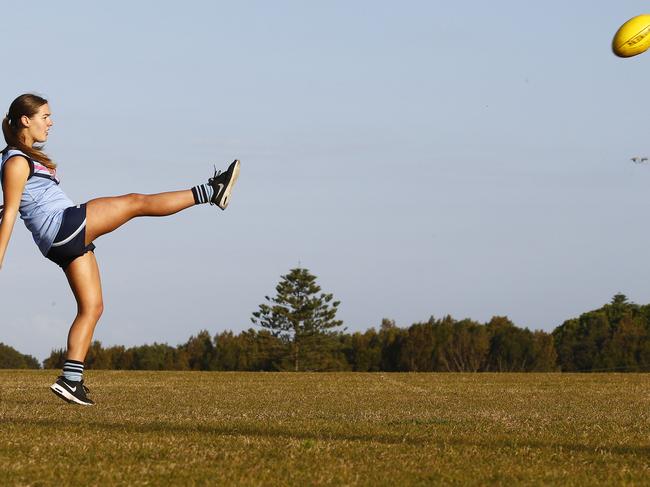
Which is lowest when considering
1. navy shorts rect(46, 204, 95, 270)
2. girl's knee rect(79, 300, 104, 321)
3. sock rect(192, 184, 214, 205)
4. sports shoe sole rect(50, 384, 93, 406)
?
sports shoe sole rect(50, 384, 93, 406)

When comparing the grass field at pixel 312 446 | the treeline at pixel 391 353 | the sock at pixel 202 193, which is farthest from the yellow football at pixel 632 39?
the treeline at pixel 391 353

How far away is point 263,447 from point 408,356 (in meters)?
54.3

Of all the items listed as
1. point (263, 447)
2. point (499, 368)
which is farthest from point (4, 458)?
point (499, 368)

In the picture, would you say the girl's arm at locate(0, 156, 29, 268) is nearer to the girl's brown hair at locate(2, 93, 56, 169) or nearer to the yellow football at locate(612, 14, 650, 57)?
the girl's brown hair at locate(2, 93, 56, 169)

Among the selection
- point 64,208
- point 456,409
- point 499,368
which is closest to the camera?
point 64,208

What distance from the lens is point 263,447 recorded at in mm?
6062

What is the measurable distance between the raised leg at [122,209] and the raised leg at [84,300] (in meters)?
0.25

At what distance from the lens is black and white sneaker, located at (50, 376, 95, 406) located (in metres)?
8.16

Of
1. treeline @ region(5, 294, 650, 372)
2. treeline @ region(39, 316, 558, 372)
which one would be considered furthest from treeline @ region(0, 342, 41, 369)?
treeline @ region(39, 316, 558, 372)

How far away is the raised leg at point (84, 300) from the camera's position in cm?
809

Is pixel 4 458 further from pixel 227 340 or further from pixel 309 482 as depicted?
pixel 227 340

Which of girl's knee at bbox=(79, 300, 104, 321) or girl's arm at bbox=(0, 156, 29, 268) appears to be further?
girl's knee at bbox=(79, 300, 104, 321)

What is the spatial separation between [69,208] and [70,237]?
0.27 metres

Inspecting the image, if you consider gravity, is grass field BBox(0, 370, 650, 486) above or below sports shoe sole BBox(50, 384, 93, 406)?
below
